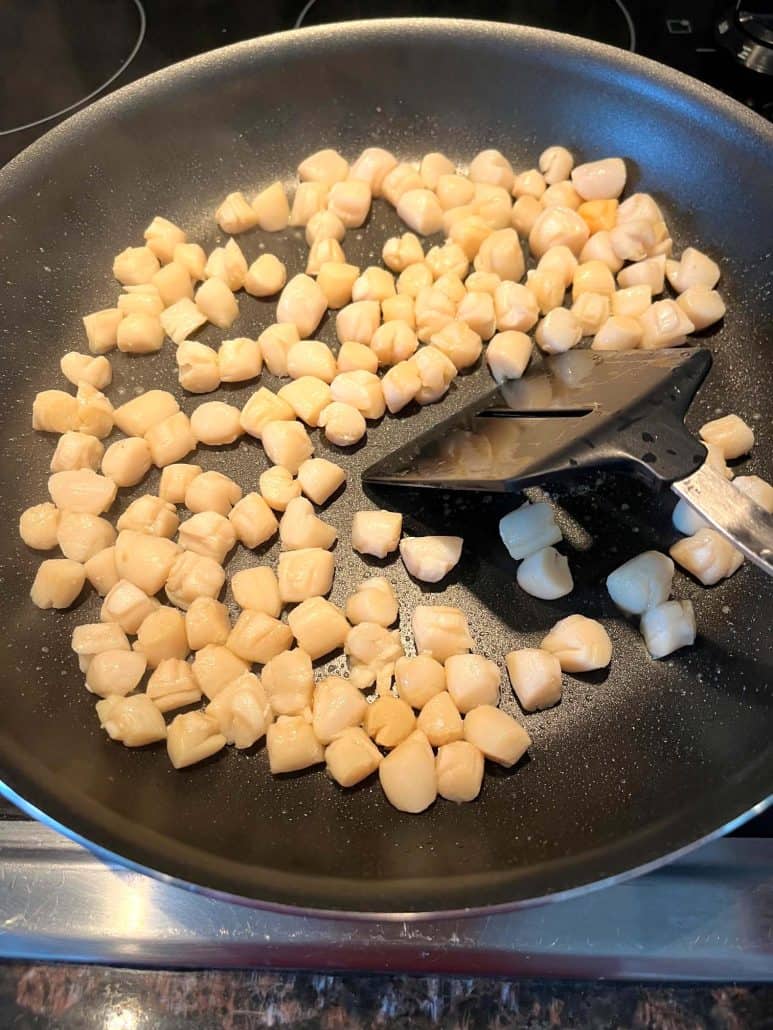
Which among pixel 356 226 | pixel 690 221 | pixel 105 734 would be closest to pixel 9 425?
pixel 105 734

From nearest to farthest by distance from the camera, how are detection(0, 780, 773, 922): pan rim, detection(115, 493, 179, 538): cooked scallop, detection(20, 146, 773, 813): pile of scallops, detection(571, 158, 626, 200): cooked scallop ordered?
detection(0, 780, 773, 922): pan rim → detection(20, 146, 773, 813): pile of scallops → detection(115, 493, 179, 538): cooked scallop → detection(571, 158, 626, 200): cooked scallop

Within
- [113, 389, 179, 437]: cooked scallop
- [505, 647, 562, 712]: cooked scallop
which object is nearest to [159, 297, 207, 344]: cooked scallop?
[113, 389, 179, 437]: cooked scallop

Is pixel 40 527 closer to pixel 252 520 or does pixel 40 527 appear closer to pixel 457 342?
pixel 252 520

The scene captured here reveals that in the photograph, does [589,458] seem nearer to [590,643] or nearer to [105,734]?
[590,643]

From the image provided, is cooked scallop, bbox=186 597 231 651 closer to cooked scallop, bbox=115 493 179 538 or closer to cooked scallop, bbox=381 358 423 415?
cooked scallop, bbox=115 493 179 538

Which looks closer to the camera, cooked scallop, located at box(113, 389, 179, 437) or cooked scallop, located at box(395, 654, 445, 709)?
cooked scallop, located at box(395, 654, 445, 709)

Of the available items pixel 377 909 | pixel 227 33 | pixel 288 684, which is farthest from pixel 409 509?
pixel 227 33

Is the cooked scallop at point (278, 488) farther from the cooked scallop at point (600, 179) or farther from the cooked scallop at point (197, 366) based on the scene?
the cooked scallop at point (600, 179)
